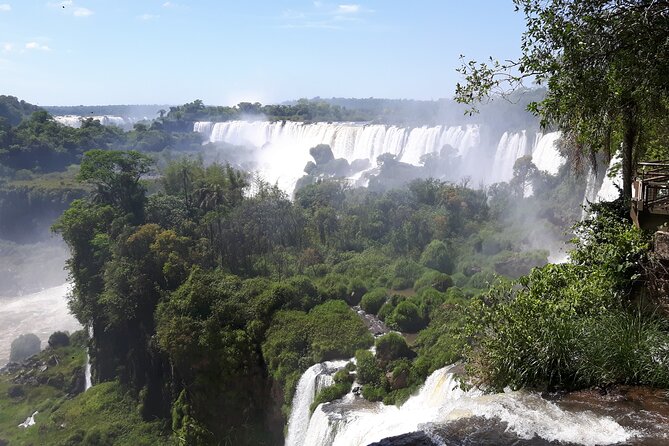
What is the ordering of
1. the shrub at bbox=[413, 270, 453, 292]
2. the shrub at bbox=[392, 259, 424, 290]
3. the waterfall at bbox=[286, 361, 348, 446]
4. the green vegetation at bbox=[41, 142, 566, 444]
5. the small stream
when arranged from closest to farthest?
the small stream
the waterfall at bbox=[286, 361, 348, 446]
the green vegetation at bbox=[41, 142, 566, 444]
the shrub at bbox=[413, 270, 453, 292]
the shrub at bbox=[392, 259, 424, 290]

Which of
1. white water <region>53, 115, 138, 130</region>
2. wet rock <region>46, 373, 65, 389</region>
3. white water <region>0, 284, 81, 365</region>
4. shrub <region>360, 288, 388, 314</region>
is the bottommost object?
wet rock <region>46, 373, 65, 389</region>

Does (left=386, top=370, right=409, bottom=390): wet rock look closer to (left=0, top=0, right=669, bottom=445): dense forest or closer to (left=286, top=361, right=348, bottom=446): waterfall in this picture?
(left=0, top=0, right=669, bottom=445): dense forest

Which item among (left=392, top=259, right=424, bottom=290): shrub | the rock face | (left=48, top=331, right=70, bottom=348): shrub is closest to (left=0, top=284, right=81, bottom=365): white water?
(left=48, top=331, right=70, bottom=348): shrub

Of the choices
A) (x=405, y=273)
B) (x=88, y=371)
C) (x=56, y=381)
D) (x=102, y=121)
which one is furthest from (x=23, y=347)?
Result: (x=102, y=121)

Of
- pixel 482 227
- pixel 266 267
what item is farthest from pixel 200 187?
pixel 482 227

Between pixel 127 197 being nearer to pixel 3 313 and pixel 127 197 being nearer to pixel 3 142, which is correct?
pixel 3 313

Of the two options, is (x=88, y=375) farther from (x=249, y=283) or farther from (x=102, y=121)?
(x=102, y=121)

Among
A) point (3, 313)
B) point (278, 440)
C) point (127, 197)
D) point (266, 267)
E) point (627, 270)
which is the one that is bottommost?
point (3, 313)

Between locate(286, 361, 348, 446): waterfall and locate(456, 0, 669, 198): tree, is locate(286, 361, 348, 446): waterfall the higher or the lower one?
the lower one
